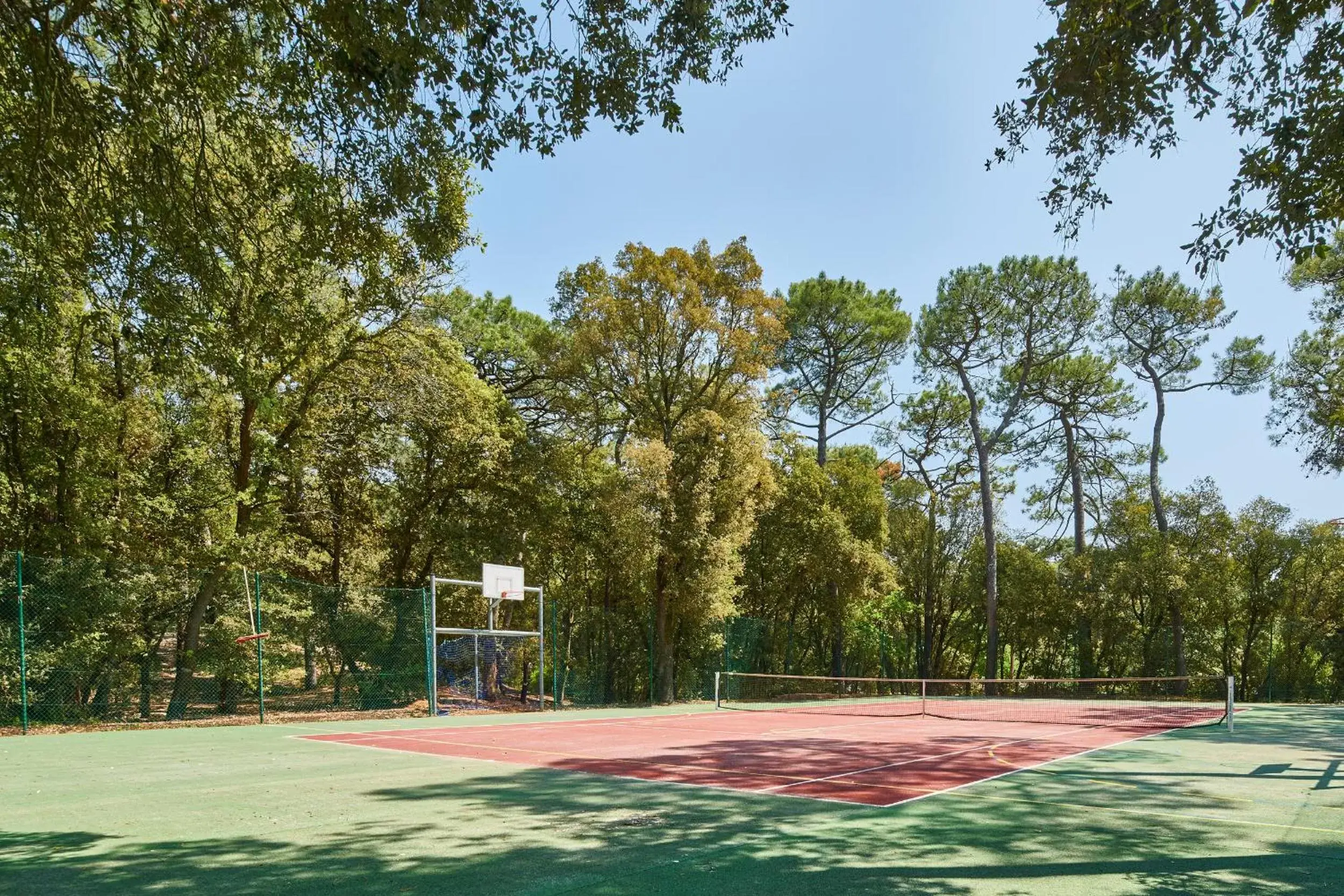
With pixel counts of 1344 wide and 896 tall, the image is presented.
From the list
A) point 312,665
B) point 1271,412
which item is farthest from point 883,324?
point 312,665

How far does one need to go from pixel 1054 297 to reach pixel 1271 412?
7.51m

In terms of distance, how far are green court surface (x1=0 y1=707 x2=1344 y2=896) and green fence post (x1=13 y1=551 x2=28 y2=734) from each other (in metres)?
4.45

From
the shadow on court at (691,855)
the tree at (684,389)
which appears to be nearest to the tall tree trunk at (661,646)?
the tree at (684,389)

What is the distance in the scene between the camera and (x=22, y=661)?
12.7 meters

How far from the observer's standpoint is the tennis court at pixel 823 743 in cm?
816

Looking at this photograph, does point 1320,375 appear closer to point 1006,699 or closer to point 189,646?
point 1006,699

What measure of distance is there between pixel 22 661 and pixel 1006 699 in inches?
970

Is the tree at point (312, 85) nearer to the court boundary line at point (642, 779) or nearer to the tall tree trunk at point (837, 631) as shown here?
the court boundary line at point (642, 779)

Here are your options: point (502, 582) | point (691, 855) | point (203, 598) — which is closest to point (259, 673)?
point (203, 598)

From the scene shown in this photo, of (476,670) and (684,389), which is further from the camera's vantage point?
(684,389)

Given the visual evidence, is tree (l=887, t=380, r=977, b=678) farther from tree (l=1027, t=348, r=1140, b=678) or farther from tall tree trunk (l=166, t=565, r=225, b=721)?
tall tree trunk (l=166, t=565, r=225, b=721)

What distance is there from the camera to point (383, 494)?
23594 mm

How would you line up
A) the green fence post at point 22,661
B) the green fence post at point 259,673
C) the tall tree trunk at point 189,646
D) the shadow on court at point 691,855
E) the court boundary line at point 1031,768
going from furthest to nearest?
the tall tree trunk at point 189,646, the green fence post at point 259,673, the green fence post at point 22,661, the court boundary line at point 1031,768, the shadow on court at point 691,855

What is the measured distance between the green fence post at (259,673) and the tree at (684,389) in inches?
341
